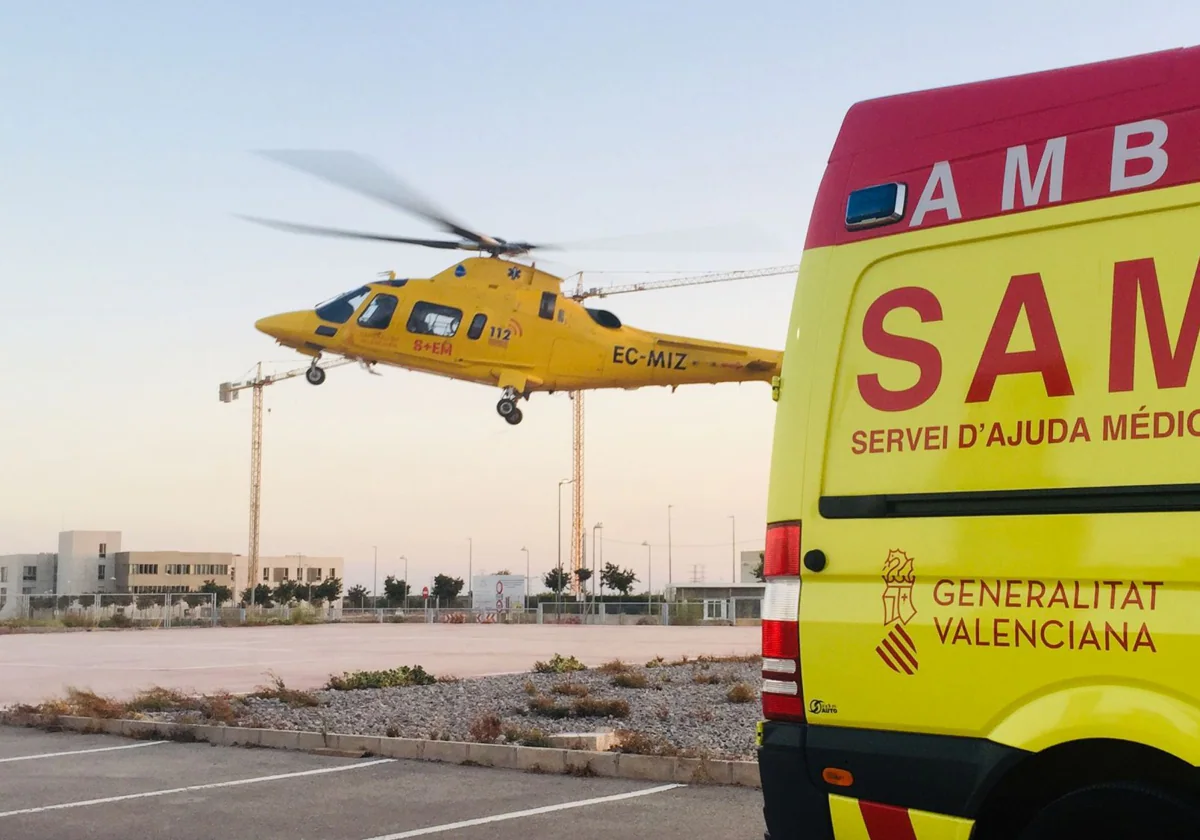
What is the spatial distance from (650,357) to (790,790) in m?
23.3

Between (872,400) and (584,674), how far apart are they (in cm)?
1523

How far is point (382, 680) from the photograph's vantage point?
56.1 feet

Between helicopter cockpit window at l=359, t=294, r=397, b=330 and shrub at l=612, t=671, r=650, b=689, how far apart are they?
11817 millimetres

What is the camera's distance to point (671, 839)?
728 cm

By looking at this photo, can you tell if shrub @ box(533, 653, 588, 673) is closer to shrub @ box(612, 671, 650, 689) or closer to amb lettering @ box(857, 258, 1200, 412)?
shrub @ box(612, 671, 650, 689)

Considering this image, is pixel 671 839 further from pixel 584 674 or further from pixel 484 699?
pixel 584 674

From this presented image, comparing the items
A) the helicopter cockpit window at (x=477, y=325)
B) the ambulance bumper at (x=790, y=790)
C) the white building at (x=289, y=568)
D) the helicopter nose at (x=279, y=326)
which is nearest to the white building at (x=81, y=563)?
the white building at (x=289, y=568)

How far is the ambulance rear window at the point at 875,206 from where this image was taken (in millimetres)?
4152

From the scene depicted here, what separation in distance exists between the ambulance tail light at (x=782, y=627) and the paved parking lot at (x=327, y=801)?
3.54 metres

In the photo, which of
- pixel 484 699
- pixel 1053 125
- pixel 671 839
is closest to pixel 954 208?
pixel 1053 125

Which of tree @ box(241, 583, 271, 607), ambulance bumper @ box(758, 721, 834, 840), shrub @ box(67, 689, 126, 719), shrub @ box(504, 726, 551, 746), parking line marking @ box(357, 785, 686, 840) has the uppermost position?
ambulance bumper @ box(758, 721, 834, 840)

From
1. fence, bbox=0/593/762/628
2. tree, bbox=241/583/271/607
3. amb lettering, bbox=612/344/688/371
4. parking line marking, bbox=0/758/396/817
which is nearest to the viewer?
parking line marking, bbox=0/758/396/817

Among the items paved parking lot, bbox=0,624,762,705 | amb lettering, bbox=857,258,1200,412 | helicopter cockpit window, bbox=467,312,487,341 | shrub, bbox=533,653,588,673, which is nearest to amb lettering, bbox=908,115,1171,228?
amb lettering, bbox=857,258,1200,412

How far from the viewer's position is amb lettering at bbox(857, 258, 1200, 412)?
3.45 meters
